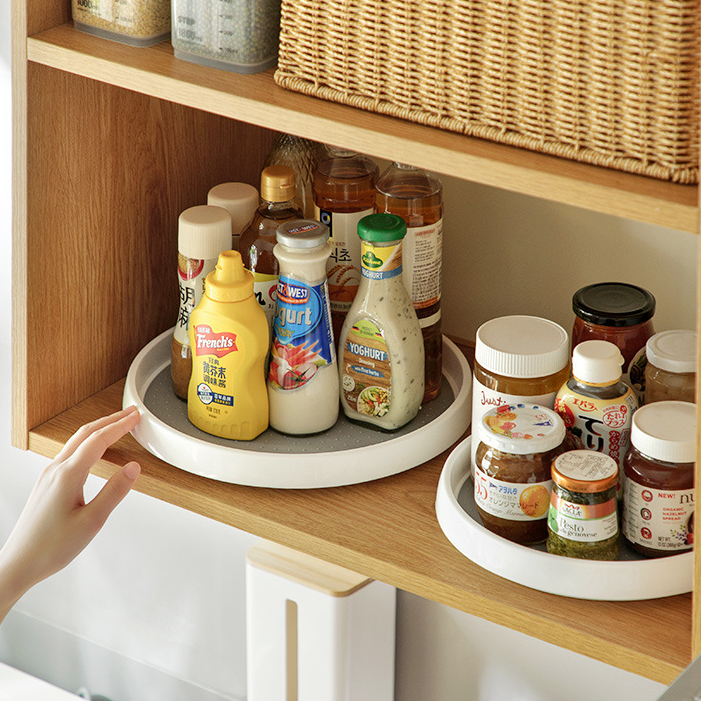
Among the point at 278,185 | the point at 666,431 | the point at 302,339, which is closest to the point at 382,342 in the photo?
the point at 302,339

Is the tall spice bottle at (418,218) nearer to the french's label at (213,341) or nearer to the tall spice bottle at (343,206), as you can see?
the tall spice bottle at (343,206)

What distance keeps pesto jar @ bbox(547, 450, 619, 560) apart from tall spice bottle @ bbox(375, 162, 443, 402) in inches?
9.7

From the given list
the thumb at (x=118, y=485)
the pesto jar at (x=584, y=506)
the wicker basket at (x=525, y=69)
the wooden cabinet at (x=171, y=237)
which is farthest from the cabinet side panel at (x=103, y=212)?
the pesto jar at (x=584, y=506)

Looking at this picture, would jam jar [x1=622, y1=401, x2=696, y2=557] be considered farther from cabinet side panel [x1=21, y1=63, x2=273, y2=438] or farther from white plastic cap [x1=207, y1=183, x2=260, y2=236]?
cabinet side panel [x1=21, y1=63, x2=273, y2=438]

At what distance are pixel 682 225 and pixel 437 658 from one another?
85cm

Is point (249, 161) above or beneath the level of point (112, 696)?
above

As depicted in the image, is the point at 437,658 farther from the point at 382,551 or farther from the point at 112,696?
the point at 112,696

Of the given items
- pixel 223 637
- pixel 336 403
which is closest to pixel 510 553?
pixel 336 403

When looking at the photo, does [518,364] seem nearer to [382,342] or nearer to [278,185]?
[382,342]

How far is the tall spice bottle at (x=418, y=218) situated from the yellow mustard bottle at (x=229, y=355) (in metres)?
0.15

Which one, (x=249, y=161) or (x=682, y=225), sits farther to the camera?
(x=249, y=161)

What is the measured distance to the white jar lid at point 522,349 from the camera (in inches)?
35.4

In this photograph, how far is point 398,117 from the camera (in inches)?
32.2

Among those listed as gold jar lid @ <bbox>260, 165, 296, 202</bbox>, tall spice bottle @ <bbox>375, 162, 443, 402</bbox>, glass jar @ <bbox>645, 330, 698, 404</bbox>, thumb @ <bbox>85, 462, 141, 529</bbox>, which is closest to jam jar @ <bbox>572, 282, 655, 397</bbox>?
glass jar @ <bbox>645, 330, 698, 404</bbox>
